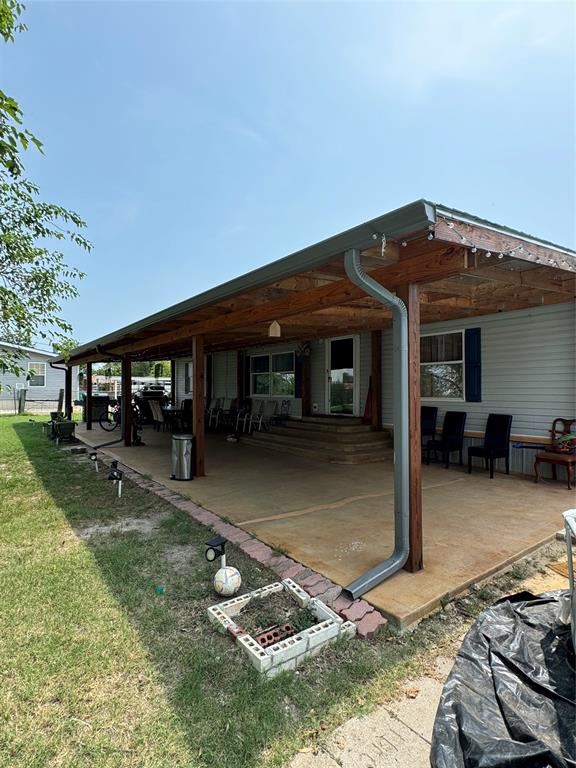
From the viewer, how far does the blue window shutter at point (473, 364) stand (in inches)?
260

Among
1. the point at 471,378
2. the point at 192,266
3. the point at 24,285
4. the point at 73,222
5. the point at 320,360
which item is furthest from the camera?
the point at 192,266

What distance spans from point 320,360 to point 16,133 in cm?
732

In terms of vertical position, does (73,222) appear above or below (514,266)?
above

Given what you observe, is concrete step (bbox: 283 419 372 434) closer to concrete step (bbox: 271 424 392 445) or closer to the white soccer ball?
concrete step (bbox: 271 424 392 445)

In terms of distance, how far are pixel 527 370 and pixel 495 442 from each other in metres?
1.15

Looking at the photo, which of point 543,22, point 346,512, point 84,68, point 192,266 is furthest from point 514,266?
point 192,266

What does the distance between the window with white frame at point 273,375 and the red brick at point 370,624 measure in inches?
315

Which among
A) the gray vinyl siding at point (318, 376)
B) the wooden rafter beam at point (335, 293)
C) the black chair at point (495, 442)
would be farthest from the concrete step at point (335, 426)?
the wooden rafter beam at point (335, 293)

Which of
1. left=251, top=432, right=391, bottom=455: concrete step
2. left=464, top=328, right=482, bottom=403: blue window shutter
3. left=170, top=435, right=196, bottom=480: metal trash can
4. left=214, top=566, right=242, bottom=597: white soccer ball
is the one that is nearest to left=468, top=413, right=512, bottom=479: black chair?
left=464, top=328, right=482, bottom=403: blue window shutter

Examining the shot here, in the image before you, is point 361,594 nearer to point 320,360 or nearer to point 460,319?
point 460,319

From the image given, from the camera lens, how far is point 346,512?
14.4ft

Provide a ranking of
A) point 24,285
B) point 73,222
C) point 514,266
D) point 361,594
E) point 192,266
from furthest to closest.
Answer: point 192,266 < point 73,222 < point 24,285 < point 514,266 < point 361,594

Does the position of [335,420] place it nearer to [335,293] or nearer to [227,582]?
[335,293]

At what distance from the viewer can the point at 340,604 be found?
257cm
